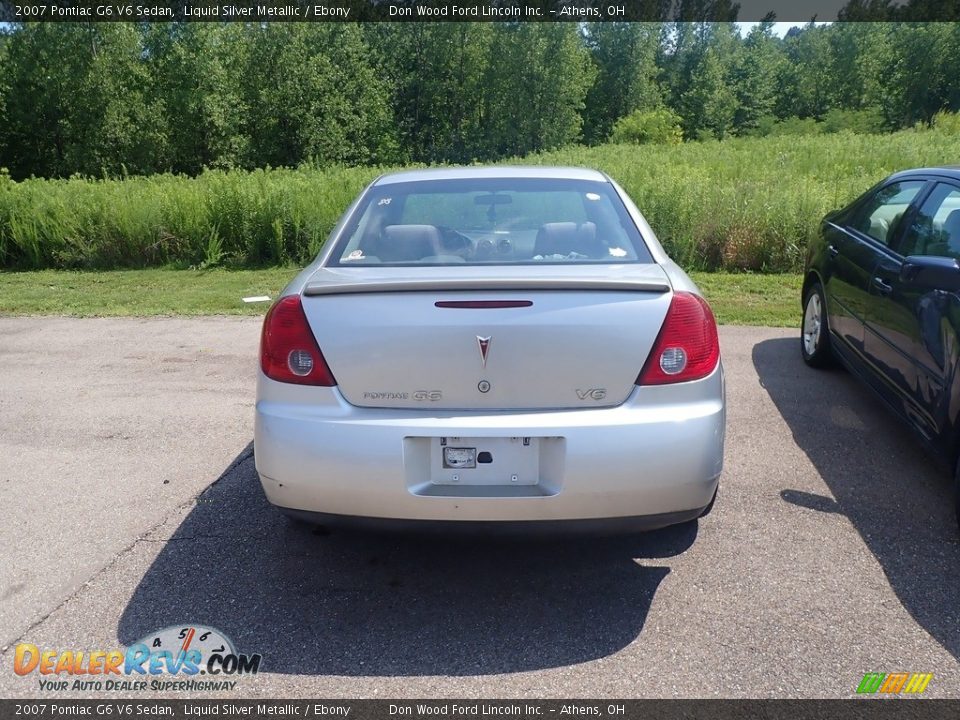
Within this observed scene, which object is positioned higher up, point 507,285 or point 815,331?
point 507,285

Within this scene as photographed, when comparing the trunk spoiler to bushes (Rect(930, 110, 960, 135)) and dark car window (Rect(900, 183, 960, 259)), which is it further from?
bushes (Rect(930, 110, 960, 135))

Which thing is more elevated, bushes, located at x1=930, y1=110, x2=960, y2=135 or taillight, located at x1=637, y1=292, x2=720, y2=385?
taillight, located at x1=637, y1=292, x2=720, y2=385

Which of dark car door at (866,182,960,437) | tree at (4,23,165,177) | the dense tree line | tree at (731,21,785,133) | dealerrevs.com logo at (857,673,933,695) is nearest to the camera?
dealerrevs.com logo at (857,673,933,695)

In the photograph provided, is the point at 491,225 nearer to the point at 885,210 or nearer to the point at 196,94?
the point at 885,210

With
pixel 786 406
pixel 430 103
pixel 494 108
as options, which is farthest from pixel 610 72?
pixel 786 406

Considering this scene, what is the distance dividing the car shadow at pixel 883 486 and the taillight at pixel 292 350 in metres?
2.42

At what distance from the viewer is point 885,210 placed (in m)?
5.19

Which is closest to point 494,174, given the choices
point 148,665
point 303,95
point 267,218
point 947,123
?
point 148,665

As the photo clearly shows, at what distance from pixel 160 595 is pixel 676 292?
92.1 inches

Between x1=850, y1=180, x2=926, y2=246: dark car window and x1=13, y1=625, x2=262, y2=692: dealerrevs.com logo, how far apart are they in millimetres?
4472

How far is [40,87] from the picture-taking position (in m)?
41.2

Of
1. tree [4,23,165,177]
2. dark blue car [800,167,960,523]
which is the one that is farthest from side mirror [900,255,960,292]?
tree [4,23,165,177]

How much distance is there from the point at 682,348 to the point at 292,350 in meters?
1.45

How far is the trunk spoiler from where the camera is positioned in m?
2.84
